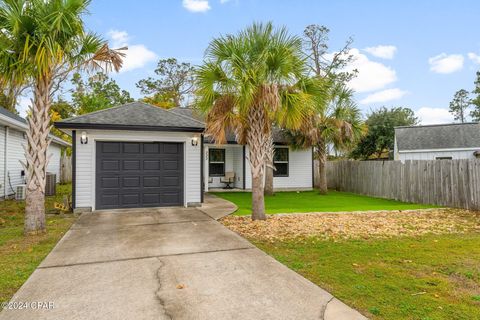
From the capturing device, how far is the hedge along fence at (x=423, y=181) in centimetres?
1012

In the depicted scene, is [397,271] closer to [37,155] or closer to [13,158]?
[37,155]

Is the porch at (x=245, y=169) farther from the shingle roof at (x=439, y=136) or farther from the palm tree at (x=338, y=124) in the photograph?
the shingle roof at (x=439, y=136)

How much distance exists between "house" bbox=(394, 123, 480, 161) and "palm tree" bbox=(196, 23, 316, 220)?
1660 centimetres

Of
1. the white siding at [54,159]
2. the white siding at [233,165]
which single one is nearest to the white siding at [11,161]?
the white siding at [54,159]

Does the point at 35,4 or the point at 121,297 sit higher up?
the point at 35,4

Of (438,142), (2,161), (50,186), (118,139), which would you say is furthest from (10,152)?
(438,142)

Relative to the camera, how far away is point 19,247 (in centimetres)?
564

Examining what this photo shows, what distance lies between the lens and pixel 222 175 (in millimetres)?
16953

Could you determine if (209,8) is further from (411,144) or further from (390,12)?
(411,144)

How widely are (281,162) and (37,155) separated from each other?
1235cm

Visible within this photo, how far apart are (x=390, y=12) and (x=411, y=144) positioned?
10907 mm

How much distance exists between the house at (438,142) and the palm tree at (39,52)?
2071cm

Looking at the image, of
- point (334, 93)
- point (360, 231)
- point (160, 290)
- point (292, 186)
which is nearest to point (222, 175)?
point (292, 186)

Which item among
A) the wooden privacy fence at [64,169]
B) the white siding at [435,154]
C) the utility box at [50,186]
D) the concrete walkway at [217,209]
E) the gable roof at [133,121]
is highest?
the gable roof at [133,121]
